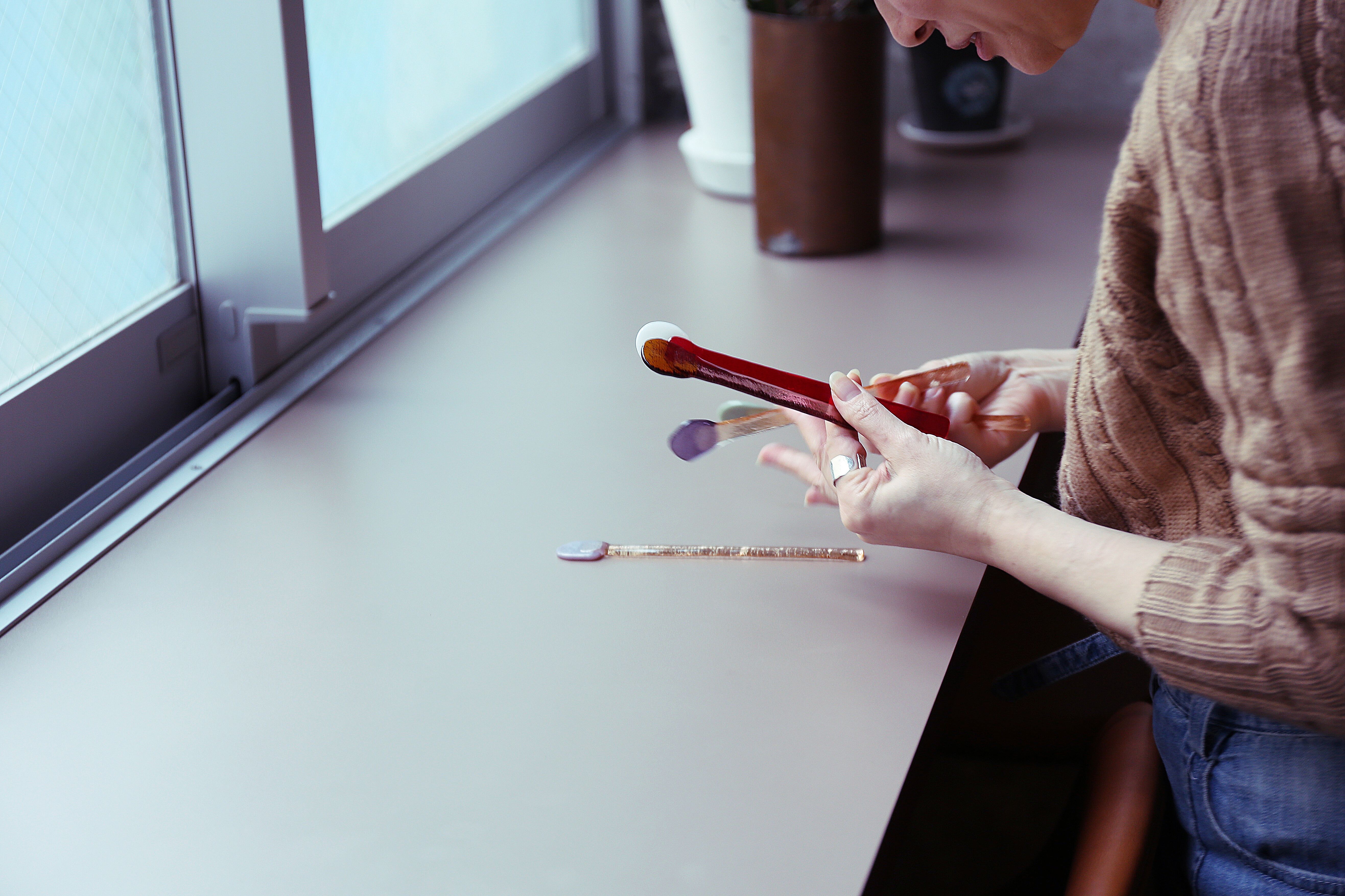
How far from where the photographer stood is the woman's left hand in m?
0.67

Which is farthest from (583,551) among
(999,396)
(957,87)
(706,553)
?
(957,87)

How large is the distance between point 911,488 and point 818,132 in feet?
2.01

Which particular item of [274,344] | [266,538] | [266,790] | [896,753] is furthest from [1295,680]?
[274,344]

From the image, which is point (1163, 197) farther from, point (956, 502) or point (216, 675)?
point (216, 675)

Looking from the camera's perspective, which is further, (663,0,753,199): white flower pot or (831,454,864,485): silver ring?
(663,0,753,199): white flower pot

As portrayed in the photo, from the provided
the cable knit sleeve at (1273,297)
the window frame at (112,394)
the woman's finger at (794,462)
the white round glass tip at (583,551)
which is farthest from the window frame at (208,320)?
the cable knit sleeve at (1273,297)

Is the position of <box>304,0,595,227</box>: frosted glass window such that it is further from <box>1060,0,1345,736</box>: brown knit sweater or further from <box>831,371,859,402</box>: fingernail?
<box>1060,0,1345,736</box>: brown knit sweater

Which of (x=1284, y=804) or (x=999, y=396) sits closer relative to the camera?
(x=1284, y=804)

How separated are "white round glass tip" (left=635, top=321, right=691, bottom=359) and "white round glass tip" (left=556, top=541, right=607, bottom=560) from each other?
120 mm

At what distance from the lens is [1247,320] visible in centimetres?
53

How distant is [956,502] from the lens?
675 millimetres

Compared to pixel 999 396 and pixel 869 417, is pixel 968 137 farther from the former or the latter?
pixel 869 417

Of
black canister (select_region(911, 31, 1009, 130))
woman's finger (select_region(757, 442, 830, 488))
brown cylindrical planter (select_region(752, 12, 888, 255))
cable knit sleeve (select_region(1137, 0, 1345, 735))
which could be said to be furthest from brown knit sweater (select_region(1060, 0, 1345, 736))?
black canister (select_region(911, 31, 1009, 130))

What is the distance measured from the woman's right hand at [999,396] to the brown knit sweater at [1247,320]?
19 centimetres
